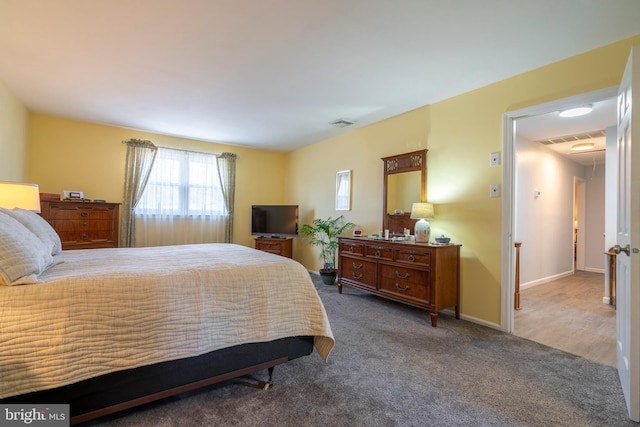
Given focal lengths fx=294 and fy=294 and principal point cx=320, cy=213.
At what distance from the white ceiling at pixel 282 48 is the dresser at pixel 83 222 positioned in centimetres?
127

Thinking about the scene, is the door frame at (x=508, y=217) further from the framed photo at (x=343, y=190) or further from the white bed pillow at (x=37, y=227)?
the white bed pillow at (x=37, y=227)

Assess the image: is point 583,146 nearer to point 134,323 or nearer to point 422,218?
point 422,218

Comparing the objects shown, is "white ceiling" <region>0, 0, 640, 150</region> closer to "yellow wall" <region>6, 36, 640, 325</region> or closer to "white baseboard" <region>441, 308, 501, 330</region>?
"yellow wall" <region>6, 36, 640, 325</region>

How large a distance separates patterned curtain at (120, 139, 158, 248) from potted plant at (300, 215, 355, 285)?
271cm

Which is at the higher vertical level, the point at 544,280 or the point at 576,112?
the point at 576,112

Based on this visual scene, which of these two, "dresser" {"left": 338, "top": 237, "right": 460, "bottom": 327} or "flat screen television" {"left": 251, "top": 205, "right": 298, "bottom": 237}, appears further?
"flat screen television" {"left": 251, "top": 205, "right": 298, "bottom": 237}

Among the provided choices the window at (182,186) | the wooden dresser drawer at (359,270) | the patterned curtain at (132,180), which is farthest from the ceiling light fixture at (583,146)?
the patterned curtain at (132,180)

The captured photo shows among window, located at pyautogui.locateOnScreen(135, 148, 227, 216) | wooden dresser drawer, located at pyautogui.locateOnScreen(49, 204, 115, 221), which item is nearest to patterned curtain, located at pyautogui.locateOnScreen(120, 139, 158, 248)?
window, located at pyautogui.locateOnScreen(135, 148, 227, 216)

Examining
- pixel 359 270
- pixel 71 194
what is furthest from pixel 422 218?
pixel 71 194

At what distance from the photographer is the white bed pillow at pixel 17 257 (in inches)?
49.8

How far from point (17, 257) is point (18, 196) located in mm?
1581

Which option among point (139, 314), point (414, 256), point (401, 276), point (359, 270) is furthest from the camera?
point (359, 270)

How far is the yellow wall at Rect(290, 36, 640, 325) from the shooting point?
2.44 meters

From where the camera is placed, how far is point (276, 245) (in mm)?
5234
